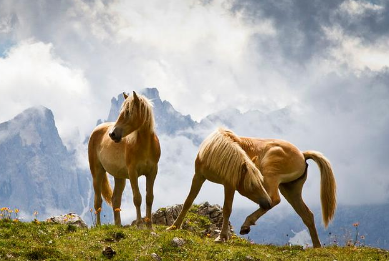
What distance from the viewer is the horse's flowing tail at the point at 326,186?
54.9 ft

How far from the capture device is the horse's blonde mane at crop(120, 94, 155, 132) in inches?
612

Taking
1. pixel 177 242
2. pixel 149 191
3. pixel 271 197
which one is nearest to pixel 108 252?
pixel 177 242

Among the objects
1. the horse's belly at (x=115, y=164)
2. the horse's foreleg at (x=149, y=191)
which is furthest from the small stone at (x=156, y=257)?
the horse's belly at (x=115, y=164)

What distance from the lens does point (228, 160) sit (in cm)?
1478

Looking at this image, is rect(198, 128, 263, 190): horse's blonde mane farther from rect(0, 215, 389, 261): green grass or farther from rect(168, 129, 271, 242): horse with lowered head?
rect(0, 215, 389, 261): green grass

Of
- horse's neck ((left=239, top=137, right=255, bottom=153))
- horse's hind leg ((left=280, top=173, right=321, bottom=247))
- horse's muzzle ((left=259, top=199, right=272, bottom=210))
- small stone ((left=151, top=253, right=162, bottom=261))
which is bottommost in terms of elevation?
small stone ((left=151, top=253, right=162, bottom=261))

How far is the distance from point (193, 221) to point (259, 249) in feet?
26.4

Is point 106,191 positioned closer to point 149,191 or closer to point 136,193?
point 149,191

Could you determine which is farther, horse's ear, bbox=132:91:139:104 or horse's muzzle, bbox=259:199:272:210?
horse's ear, bbox=132:91:139:104

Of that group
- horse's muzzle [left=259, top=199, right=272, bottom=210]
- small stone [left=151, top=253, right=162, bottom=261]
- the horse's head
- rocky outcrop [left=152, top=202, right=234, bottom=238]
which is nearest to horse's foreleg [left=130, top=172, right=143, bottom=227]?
the horse's head

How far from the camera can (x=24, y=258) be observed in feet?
37.4

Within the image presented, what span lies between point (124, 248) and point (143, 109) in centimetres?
458

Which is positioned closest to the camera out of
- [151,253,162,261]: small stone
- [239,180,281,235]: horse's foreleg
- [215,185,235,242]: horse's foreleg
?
[151,253,162,261]: small stone

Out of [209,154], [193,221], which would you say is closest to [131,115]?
[209,154]
